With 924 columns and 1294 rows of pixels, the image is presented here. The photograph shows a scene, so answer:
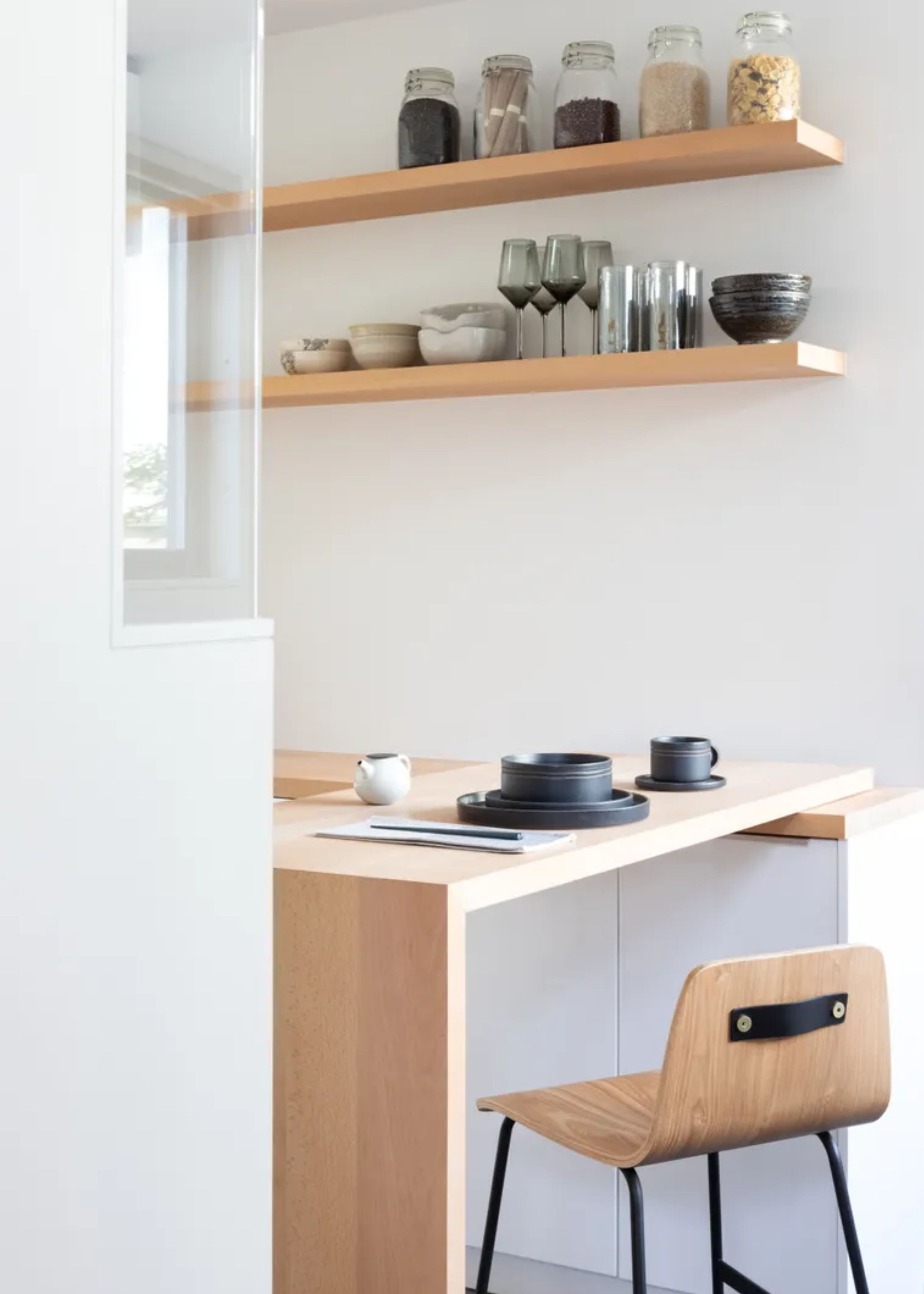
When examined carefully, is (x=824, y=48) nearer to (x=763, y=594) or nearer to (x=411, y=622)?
(x=763, y=594)

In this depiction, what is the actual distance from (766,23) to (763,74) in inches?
4.2

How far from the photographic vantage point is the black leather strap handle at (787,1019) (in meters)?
1.90

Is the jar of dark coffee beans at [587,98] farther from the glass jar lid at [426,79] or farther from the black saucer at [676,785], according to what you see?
the black saucer at [676,785]

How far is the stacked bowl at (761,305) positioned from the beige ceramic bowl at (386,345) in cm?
72

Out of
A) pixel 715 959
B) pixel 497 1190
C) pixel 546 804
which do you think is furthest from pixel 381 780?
pixel 715 959

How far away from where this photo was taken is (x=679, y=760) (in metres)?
2.56

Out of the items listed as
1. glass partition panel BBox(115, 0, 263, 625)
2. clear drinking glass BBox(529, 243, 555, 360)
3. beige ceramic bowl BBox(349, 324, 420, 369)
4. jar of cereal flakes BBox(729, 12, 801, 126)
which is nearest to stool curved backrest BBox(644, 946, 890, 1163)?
glass partition panel BBox(115, 0, 263, 625)

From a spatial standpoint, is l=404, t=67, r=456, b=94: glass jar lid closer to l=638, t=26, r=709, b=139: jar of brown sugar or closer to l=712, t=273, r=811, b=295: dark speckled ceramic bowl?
l=638, t=26, r=709, b=139: jar of brown sugar

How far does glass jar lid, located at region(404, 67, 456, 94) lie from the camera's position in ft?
10.9

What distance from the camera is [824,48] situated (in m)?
3.05

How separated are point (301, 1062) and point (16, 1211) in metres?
0.59

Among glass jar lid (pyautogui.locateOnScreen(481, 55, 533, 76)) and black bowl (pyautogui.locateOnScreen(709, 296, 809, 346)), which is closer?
black bowl (pyautogui.locateOnScreen(709, 296, 809, 346))

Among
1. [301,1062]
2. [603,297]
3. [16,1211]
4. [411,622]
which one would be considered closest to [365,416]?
[411,622]

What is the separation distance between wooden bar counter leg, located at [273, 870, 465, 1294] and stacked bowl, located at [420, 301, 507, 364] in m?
1.67
